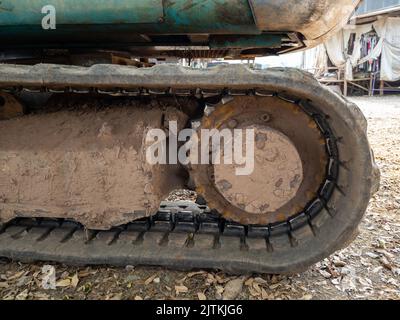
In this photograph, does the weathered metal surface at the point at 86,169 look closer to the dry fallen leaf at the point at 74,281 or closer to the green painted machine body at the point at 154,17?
the dry fallen leaf at the point at 74,281

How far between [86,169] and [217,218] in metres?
0.68

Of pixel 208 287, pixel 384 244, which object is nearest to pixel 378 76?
pixel 384 244

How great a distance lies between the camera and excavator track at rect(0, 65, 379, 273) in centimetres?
136

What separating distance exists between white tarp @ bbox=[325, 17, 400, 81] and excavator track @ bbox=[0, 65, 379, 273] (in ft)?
38.1

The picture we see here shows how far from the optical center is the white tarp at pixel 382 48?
1169cm

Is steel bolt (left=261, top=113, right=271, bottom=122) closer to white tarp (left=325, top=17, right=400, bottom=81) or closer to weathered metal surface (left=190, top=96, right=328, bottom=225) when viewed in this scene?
weathered metal surface (left=190, top=96, right=328, bottom=225)

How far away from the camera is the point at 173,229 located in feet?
5.82

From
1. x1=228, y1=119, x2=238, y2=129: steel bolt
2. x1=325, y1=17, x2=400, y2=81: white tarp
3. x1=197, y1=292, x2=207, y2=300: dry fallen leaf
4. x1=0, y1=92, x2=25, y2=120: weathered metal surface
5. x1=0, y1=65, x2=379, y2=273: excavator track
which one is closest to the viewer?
x1=0, y1=65, x2=379, y2=273: excavator track

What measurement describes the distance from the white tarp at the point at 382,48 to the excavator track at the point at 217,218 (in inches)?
457

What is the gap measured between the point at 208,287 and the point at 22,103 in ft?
4.39

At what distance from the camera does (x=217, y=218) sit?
184 centimetres

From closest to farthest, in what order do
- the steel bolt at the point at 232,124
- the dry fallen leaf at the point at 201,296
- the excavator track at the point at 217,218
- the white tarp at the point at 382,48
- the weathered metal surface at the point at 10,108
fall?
the excavator track at the point at 217,218 < the dry fallen leaf at the point at 201,296 < the steel bolt at the point at 232,124 < the weathered metal surface at the point at 10,108 < the white tarp at the point at 382,48

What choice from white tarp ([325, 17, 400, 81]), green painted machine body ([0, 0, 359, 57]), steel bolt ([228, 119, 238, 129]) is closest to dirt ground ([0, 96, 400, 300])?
steel bolt ([228, 119, 238, 129])

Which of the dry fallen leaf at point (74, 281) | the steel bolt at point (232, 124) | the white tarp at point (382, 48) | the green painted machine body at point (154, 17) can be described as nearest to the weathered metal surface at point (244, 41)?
the green painted machine body at point (154, 17)
